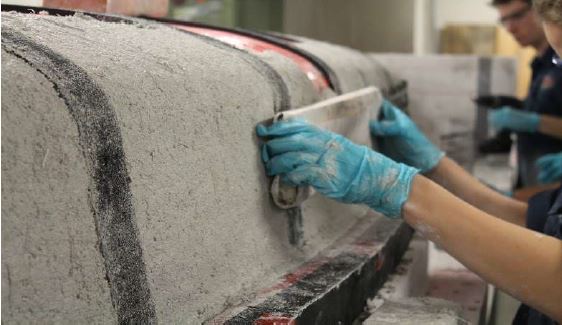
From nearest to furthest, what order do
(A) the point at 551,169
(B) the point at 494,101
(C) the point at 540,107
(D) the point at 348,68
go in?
(D) the point at 348,68
(A) the point at 551,169
(B) the point at 494,101
(C) the point at 540,107

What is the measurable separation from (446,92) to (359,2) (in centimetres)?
60

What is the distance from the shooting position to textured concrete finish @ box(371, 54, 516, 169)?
3287 millimetres

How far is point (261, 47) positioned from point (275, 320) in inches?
32.2

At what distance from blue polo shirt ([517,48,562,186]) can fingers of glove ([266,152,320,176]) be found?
93.3 inches

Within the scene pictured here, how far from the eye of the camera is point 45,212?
81 cm

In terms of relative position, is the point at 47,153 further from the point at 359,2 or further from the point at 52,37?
the point at 359,2

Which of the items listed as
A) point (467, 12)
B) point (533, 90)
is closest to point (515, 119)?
point (533, 90)

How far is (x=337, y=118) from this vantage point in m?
1.60

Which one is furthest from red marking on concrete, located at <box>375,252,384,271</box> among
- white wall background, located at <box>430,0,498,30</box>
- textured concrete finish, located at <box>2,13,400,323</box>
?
white wall background, located at <box>430,0,498,30</box>

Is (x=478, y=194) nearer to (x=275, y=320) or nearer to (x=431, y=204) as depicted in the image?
(x=431, y=204)

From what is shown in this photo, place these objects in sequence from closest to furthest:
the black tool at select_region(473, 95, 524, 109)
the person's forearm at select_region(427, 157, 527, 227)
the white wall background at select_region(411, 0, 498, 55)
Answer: the person's forearm at select_region(427, 157, 527, 227) → the black tool at select_region(473, 95, 524, 109) → the white wall background at select_region(411, 0, 498, 55)

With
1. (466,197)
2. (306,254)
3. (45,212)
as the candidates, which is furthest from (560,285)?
(45,212)

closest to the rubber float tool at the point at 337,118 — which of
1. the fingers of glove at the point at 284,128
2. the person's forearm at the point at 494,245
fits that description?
the fingers of glove at the point at 284,128

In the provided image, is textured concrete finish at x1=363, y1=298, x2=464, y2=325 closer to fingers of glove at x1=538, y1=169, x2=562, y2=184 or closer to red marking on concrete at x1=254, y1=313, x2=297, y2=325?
red marking on concrete at x1=254, y1=313, x2=297, y2=325
